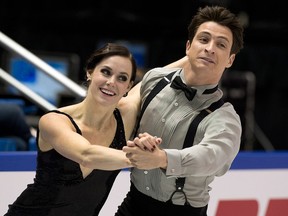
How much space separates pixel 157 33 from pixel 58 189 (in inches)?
308

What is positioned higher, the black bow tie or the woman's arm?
the black bow tie

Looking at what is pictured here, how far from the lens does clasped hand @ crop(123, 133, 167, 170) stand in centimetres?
236

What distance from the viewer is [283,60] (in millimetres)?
10508

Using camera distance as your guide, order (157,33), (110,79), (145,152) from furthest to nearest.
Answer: (157,33), (110,79), (145,152)

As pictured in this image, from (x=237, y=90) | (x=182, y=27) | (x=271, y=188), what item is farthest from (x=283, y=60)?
(x=271, y=188)

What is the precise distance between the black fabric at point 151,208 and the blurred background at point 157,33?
6852 millimetres

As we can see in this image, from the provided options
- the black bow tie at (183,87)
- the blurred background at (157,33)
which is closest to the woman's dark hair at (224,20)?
the black bow tie at (183,87)

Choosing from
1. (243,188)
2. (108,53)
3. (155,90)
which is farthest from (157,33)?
(108,53)

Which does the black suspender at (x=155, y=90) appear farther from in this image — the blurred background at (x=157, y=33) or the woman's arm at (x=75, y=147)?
the blurred background at (x=157, y=33)

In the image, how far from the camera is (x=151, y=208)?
8.98ft

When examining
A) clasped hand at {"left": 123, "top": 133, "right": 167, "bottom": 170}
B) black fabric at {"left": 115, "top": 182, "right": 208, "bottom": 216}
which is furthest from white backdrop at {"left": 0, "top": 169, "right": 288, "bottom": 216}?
clasped hand at {"left": 123, "top": 133, "right": 167, "bottom": 170}

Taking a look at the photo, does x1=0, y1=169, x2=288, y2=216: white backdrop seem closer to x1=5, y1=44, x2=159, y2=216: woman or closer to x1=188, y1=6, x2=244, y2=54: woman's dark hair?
x1=5, y1=44, x2=159, y2=216: woman

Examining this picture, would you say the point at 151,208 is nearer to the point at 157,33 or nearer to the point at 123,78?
the point at 123,78

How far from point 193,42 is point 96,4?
7.26m
